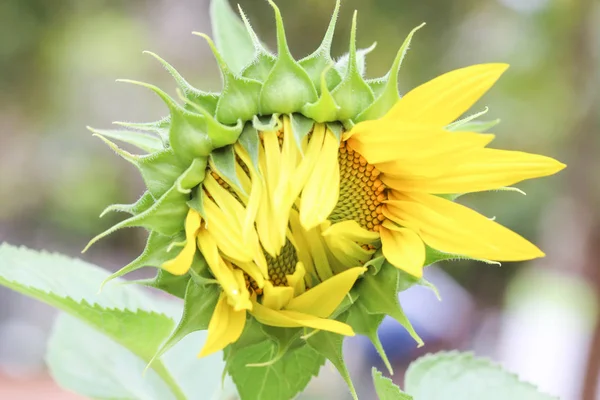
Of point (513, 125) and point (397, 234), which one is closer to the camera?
point (397, 234)

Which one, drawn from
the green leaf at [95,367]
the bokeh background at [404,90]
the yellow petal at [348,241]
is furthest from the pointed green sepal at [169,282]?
the bokeh background at [404,90]

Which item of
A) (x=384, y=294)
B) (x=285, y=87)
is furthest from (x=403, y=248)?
(x=285, y=87)

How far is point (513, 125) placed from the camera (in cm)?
375

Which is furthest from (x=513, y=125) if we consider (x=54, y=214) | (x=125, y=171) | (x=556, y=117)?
(x=54, y=214)

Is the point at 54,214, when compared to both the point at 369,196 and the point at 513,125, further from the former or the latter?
the point at 369,196

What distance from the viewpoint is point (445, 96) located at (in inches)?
18.5

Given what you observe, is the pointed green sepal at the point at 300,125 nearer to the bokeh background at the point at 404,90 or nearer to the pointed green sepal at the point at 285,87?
the pointed green sepal at the point at 285,87

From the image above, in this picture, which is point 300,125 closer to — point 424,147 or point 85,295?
point 424,147

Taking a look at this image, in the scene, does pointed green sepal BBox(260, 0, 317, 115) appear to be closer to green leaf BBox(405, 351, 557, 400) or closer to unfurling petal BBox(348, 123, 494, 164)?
unfurling petal BBox(348, 123, 494, 164)

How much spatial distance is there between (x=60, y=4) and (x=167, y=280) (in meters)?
3.69

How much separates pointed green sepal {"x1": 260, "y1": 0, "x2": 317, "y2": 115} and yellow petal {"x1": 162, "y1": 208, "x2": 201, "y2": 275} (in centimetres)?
9

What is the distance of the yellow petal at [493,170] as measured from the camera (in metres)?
0.47

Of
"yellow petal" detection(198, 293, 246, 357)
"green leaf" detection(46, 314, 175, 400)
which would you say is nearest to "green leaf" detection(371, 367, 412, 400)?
"yellow petal" detection(198, 293, 246, 357)

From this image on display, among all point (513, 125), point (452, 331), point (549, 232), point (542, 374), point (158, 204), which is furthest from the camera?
point (513, 125)
